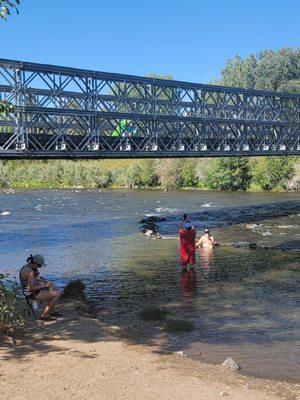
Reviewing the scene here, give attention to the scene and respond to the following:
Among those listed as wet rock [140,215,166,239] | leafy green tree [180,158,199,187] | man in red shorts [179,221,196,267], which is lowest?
wet rock [140,215,166,239]

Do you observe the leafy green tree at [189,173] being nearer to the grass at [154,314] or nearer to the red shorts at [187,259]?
the red shorts at [187,259]

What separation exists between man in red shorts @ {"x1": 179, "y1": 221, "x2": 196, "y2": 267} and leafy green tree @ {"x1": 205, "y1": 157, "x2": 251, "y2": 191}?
212 ft

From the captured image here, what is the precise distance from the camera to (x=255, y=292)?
19.3 metres

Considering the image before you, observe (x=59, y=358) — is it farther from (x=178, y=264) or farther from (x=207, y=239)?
(x=207, y=239)

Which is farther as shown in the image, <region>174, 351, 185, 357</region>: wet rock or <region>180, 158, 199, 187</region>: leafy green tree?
<region>180, 158, 199, 187</region>: leafy green tree

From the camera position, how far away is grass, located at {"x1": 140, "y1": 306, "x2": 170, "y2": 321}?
15422 mm

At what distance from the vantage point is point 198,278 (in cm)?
2175

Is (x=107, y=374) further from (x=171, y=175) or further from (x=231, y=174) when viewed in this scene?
(x=171, y=175)

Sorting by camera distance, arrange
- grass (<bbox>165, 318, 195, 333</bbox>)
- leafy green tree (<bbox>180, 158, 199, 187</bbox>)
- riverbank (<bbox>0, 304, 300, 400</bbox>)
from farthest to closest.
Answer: leafy green tree (<bbox>180, 158, 199, 187</bbox>), grass (<bbox>165, 318, 195, 333</bbox>), riverbank (<bbox>0, 304, 300, 400</bbox>)

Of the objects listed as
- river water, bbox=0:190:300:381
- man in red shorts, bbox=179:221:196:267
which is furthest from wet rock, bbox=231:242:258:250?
Result: man in red shorts, bbox=179:221:196:267

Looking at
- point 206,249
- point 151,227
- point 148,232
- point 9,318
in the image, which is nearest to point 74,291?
point 9,318


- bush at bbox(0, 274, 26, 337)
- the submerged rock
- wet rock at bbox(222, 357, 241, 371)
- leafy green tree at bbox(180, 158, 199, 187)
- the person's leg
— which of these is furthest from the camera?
leafy green tree at bbox(180, 158, 199, 187)

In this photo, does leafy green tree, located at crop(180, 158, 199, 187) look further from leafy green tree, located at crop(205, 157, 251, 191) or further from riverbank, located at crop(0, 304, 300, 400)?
riverbank, located at crop(0, 304, 300, 400)

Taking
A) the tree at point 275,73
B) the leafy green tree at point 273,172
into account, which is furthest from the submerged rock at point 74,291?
the tree at point 275,73
